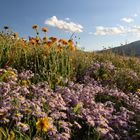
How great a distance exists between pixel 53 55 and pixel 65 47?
2.59 ft

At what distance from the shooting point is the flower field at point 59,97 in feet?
12.5

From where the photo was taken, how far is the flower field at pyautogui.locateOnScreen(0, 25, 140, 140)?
380 cm

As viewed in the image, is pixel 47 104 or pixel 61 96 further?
pixel 61 96

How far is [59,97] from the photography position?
4.55 meters

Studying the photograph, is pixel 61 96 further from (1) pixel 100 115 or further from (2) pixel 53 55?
(2) pixel 53 55

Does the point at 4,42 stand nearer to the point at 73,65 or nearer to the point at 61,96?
the point at 73,65

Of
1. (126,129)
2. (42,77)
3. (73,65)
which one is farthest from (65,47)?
(126,129)

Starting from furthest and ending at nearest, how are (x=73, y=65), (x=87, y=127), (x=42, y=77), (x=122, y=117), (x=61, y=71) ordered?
(x=73, y=65) → (x=61, y=71) → (x=42, y=77) → (x=122, y=117) → (x=87, y=127)

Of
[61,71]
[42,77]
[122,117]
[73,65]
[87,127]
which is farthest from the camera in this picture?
[73,65]

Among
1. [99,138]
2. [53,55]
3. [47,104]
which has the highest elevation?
[53,55]

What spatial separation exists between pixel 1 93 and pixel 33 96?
56 centimetres

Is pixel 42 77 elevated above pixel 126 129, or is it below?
above

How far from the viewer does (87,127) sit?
14.4 feet

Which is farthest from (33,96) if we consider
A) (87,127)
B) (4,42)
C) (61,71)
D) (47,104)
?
(4,42)
